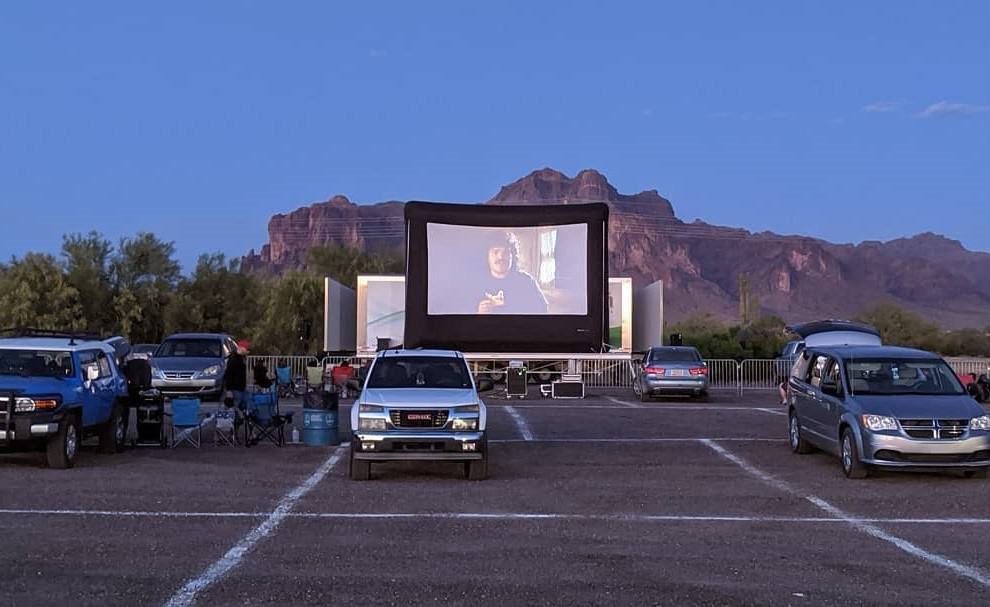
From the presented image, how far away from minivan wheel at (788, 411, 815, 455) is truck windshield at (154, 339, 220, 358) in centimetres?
1594

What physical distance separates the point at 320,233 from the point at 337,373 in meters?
125

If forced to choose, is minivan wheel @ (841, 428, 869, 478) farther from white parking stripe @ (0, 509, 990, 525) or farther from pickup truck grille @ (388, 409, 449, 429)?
pickup truck grille @ (388, 409, 449, 429)

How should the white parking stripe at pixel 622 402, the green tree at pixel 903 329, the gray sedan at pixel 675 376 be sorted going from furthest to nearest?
the green tree at pixel 903 329, the gray sedan at pixel 675 376, the white parking stripe at pixel 622 402

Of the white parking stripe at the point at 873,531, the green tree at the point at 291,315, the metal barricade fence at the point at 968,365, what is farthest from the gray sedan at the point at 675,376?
the green tree at the point at 291,315

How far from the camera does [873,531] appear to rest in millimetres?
11094

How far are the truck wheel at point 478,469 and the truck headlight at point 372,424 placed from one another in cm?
126

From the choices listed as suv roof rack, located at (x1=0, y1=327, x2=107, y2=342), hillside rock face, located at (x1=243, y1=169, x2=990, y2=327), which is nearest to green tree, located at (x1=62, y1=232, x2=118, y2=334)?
suv roof rack, located at (x1=0, y1=327, x2=107, y2=342)

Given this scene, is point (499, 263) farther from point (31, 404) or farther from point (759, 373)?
point (31, 404)

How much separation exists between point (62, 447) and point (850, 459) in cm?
1012

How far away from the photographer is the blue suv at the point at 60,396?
1430cm

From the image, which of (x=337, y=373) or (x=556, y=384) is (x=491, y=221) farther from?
(x=337, y=373)

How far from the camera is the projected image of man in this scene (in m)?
33.3

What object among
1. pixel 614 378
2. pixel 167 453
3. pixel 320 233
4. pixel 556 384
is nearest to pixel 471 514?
pixel 167 453

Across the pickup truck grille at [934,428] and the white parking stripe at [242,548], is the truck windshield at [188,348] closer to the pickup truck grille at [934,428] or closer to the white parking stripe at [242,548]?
the white parking stripe at [242,548]
